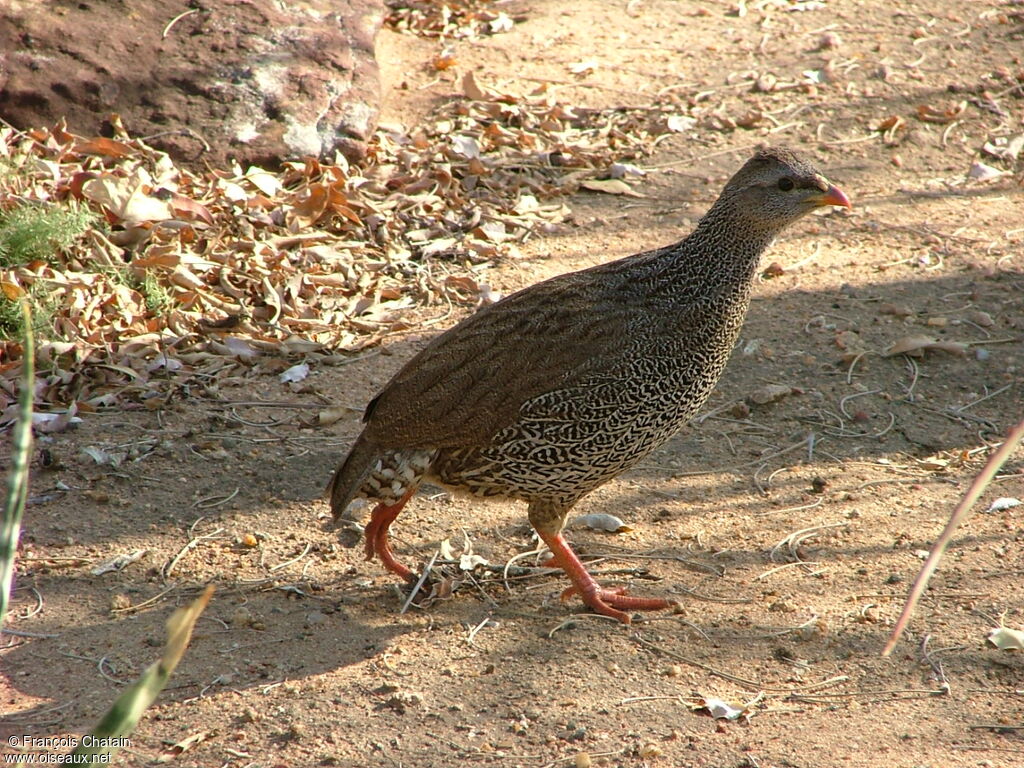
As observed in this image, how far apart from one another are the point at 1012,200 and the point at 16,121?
7.02 meters

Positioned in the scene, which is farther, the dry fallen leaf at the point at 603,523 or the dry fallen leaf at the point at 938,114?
the dry fallen leaf at the point at 938,114

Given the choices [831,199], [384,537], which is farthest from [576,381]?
[831,199]

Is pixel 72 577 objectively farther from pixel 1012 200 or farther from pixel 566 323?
pixel 1012 200

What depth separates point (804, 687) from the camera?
412cm

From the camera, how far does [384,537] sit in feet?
15.7

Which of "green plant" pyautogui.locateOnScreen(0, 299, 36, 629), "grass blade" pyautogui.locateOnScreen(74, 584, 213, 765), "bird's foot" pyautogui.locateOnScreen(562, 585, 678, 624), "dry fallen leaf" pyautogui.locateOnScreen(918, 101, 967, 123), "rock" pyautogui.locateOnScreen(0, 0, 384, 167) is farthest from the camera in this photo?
"dry fallen leaf" pyautogui.locateOnScreen(918, 101, 967, 123)

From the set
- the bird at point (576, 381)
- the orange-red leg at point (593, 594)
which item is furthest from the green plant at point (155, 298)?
the orange-red leg at point (593, 594)

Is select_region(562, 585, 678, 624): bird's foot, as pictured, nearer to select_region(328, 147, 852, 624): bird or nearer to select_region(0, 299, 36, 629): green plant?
select_region(328, 147, 852, 624): bird

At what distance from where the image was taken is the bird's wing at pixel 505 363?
447 centimetres

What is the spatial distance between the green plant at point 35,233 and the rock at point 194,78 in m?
1.23

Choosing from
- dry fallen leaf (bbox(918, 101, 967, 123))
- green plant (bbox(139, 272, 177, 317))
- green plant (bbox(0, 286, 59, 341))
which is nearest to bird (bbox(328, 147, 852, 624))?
green plant (bbox(139, 272, 177, 317))

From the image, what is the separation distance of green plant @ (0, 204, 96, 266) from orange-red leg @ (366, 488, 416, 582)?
2.88 m

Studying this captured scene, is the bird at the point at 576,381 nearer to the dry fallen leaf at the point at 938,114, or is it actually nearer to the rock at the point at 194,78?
the rock at the point at 194,78

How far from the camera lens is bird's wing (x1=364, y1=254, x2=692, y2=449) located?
4473mm
